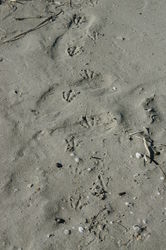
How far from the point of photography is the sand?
10.1ft

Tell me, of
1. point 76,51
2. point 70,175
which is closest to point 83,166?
point 70,175

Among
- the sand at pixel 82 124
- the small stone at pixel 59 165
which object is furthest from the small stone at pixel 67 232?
the small stone at pixel 59 165

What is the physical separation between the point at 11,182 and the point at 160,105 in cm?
136

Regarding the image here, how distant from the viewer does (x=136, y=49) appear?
4180mm

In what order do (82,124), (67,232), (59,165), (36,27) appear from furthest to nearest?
(36,27) → (82,124) → (59,165) → (67,232)

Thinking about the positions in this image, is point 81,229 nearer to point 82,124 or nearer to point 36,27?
point 82,124

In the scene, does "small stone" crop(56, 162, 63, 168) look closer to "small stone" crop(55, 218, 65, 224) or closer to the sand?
the sand

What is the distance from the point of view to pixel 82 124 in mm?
3617

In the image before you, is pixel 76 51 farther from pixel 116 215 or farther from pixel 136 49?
pixel 116 215

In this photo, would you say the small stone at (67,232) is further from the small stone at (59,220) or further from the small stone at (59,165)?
the small stone at (59,165)

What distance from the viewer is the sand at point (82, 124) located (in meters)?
3.07

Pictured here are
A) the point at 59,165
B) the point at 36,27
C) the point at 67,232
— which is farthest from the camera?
the point at 36,27

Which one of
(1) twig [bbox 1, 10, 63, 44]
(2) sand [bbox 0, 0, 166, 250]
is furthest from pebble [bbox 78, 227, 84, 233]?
(1) twig [bbox 1, 10, 63, 44]

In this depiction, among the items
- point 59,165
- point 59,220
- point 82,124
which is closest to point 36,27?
point 82,124
